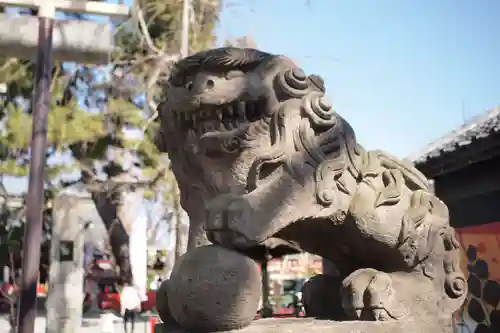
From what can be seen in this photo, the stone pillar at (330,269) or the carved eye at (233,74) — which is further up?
the carved eye at (233,74)

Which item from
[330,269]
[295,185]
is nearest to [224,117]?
[295,185]

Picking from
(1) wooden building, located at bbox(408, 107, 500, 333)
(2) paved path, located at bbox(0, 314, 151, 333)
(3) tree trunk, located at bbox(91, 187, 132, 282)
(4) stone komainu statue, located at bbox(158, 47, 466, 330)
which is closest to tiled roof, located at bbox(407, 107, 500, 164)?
(1) wooden building, located at bbox(408, 107, 500, 333)

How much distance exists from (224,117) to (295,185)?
0.36 m

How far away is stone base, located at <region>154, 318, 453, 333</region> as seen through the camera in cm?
181

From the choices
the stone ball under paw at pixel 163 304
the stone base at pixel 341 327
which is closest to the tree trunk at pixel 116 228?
the stone ball under paw at pixel 163 304

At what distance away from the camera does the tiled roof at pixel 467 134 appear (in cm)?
429

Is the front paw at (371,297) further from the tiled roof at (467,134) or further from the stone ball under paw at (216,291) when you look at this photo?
the tiled roof at (467,134)

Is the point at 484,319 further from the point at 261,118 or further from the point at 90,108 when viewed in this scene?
the point at 90,108

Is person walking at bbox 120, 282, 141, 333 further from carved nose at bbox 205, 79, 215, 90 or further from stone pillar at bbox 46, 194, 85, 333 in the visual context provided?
carved nose at bbox 205, 79, 215, 90

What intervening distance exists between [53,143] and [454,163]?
587 centimetres

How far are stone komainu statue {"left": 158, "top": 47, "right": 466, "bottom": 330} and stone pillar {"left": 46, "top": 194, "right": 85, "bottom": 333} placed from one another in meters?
5.84

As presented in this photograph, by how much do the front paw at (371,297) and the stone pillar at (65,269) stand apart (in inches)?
239

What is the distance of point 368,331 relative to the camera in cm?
194

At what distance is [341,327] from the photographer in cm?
190
